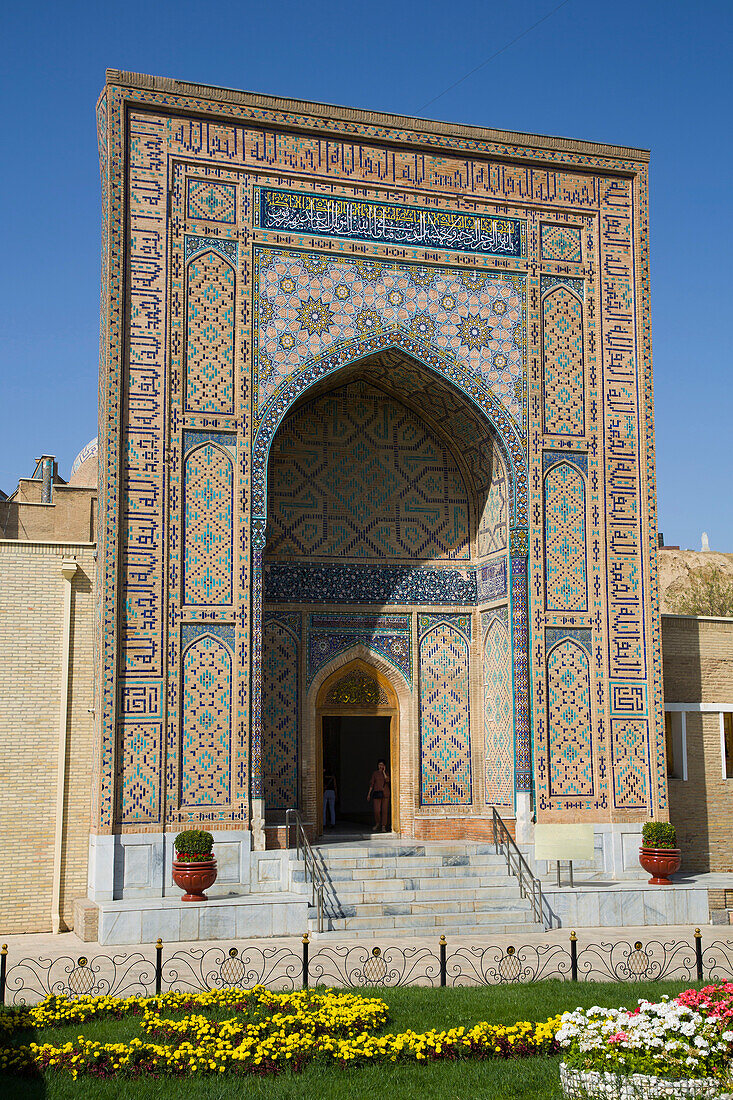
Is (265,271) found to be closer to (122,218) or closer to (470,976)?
(122,218)

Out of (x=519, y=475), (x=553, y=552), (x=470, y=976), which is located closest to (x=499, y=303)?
(x=519, y=475)

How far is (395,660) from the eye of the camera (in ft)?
45.6

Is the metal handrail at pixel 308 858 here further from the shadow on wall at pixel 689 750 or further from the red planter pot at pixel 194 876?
the shadow on wall at pixel 689 750

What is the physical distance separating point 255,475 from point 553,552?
11.6ft

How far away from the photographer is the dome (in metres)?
20.2

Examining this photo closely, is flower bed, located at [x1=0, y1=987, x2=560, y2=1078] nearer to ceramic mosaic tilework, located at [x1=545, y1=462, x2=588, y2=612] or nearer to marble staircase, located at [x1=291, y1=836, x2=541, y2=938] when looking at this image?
marble staircase, located at [x1=291, y1=836, x2=541, y2=938]

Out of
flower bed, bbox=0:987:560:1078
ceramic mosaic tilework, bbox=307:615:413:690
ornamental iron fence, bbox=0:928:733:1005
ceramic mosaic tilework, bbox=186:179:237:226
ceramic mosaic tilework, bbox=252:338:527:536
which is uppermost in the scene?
ceramic mosaic tilework, bbox=186:179:237:226

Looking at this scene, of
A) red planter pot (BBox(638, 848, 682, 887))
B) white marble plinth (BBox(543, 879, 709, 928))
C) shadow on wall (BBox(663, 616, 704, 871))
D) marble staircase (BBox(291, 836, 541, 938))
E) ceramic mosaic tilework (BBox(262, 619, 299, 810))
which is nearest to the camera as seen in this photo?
marble staircase (BBox(291, 836, 541, 938))

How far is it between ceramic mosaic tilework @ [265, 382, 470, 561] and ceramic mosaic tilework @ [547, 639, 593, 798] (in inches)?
81.6

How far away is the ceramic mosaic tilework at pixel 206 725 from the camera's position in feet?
38.2

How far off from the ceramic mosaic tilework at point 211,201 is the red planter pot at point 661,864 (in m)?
8.17

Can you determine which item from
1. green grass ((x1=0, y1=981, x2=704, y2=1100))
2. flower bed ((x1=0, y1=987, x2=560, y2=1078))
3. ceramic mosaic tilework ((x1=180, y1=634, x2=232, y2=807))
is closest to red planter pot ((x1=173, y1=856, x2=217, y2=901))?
ceramic mosaic tilework ((x1=180, y1=634, x2=232, y2=807))

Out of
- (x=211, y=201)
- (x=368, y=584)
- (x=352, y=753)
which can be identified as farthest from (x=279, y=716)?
(x=352, y=753)

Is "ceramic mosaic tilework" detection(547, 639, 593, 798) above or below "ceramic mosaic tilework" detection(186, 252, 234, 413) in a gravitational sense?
below
